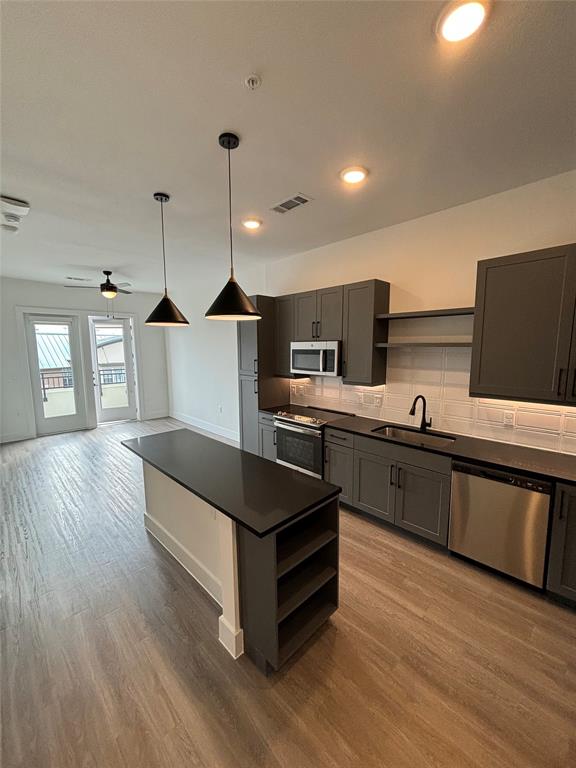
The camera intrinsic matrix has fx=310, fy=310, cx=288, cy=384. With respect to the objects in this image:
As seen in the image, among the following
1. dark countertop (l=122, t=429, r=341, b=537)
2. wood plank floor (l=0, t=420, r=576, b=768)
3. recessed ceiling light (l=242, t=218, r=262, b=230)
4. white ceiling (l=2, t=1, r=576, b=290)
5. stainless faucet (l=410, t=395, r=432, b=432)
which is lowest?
wood plank floor (l=0, t=420, r=576, b=768)

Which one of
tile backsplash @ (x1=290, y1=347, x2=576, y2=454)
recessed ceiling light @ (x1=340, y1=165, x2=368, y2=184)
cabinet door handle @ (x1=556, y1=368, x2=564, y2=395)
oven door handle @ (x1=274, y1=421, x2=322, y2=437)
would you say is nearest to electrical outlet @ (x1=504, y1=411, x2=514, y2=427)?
tile backsplash @ (x1=290, y1=347, x2=576, y2=454)

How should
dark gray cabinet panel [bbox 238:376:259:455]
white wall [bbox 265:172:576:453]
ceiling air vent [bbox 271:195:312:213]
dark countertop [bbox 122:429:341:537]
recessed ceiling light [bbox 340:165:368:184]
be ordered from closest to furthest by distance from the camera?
1. dark countertop [bbox 122:429:341:537]
2. recessed ceiling light [bbox 340:165:368:184]
3. white wall [bbox 265:172:576:453]
4. ceiling air vent [bbox 271:195:312:213]
5. dark gray cabinet panel [bbox 238:376:259:455]

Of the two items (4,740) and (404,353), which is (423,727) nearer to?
(4,740)

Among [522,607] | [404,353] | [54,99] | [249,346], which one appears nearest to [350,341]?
[404,353]

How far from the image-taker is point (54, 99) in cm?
156

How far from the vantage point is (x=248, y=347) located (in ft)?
13.9

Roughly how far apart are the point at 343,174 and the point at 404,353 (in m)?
1.74

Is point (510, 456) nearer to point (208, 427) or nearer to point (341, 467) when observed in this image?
point (341, 467)

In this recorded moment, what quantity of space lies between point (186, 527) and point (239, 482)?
849mm

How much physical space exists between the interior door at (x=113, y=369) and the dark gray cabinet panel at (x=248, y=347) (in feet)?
13.3

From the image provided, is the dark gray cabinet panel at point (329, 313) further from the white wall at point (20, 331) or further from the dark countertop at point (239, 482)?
the white wall at point (20, 331)

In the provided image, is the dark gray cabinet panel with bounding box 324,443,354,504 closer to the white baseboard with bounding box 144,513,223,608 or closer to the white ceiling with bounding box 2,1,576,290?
the white baseboard with bounding box 144,513,223,608

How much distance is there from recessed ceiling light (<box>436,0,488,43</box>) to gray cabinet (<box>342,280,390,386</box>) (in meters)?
1.91

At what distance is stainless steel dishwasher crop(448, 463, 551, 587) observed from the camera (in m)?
2.09
